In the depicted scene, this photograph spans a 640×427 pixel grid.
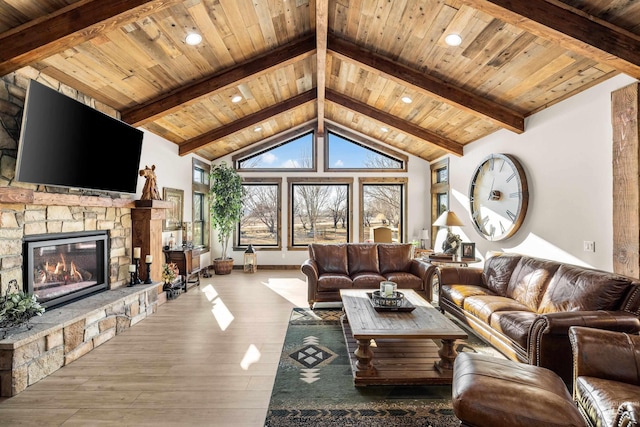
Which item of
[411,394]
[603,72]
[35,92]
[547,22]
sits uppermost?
[547,22]

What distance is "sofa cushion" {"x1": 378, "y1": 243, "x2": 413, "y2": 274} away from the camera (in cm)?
537

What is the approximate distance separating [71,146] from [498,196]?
532 cm

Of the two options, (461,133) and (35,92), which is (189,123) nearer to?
(35,92)

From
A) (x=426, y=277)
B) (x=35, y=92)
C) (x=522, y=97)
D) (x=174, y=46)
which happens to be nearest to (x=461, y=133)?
(x=522, y=97)

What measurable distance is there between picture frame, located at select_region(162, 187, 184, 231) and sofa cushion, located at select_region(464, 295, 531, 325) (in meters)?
4.80

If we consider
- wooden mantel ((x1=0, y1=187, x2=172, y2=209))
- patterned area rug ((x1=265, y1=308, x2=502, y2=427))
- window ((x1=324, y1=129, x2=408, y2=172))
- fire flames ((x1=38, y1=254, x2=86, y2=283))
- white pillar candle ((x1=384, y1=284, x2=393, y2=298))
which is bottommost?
patterned area rug ((x1=265, y1=308, x2=502, y2=427))

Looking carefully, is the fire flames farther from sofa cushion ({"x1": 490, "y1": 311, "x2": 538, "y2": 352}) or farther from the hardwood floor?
sofa cushion ({"x1": 490, "y1": 311, "x2": 538, "y2": 352})

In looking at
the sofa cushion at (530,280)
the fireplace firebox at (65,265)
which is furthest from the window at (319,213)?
the sofa cushion at (530,280)

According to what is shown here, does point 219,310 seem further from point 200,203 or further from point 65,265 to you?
point 200,203

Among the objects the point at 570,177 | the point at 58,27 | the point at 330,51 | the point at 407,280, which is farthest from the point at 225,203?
the point at 570,177

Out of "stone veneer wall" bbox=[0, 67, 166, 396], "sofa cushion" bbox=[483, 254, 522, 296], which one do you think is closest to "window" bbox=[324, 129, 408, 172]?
"sofa cushion" bbox=[483, 254, 522, 296]

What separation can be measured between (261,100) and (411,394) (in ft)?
17.1

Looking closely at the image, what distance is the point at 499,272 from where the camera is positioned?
13.7 ft

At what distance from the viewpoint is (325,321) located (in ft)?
14.0
